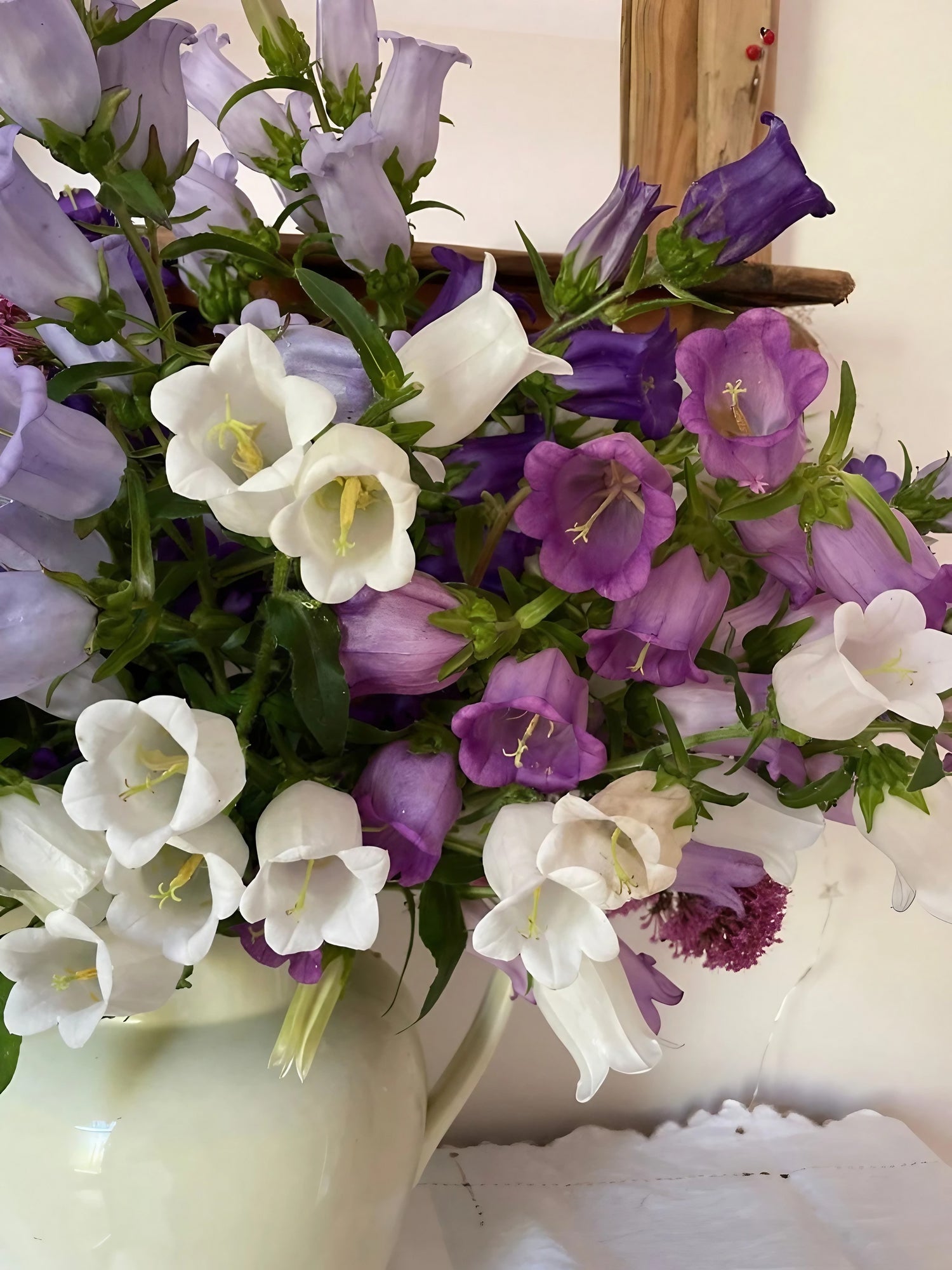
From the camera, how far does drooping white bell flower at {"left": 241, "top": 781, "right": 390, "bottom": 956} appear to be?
0.32 meters

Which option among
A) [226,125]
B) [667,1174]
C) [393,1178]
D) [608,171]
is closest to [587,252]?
[226,125]

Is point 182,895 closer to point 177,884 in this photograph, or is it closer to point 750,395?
point 177,884

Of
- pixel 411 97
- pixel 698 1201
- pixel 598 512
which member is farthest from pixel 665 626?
pixel 698 1201

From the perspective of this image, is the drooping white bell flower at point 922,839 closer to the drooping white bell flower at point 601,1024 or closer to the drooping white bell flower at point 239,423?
the drooping white bell flower at point 601,1024

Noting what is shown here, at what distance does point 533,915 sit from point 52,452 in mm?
228

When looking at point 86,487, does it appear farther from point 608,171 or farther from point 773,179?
point 608,171

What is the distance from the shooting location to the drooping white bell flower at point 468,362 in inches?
12.2

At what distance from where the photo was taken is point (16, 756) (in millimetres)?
396

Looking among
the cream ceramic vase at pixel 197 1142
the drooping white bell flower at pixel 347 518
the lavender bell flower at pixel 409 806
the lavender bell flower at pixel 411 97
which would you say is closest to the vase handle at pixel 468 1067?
the cream ceramic vase at pixel 197 1142

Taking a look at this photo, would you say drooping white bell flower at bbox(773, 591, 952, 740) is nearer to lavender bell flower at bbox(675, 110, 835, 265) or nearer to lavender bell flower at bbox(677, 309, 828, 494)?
lavender bell flower at bbox(677, 309, 828, 494)

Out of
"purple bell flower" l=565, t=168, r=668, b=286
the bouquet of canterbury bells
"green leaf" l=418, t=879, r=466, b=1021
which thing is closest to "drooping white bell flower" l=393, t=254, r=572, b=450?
the bouquet of canterbury bells

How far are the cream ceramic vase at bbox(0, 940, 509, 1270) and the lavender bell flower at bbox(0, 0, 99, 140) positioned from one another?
0.33 meters

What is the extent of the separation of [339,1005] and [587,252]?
363 millimetres

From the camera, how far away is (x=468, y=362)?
31 centimetres
